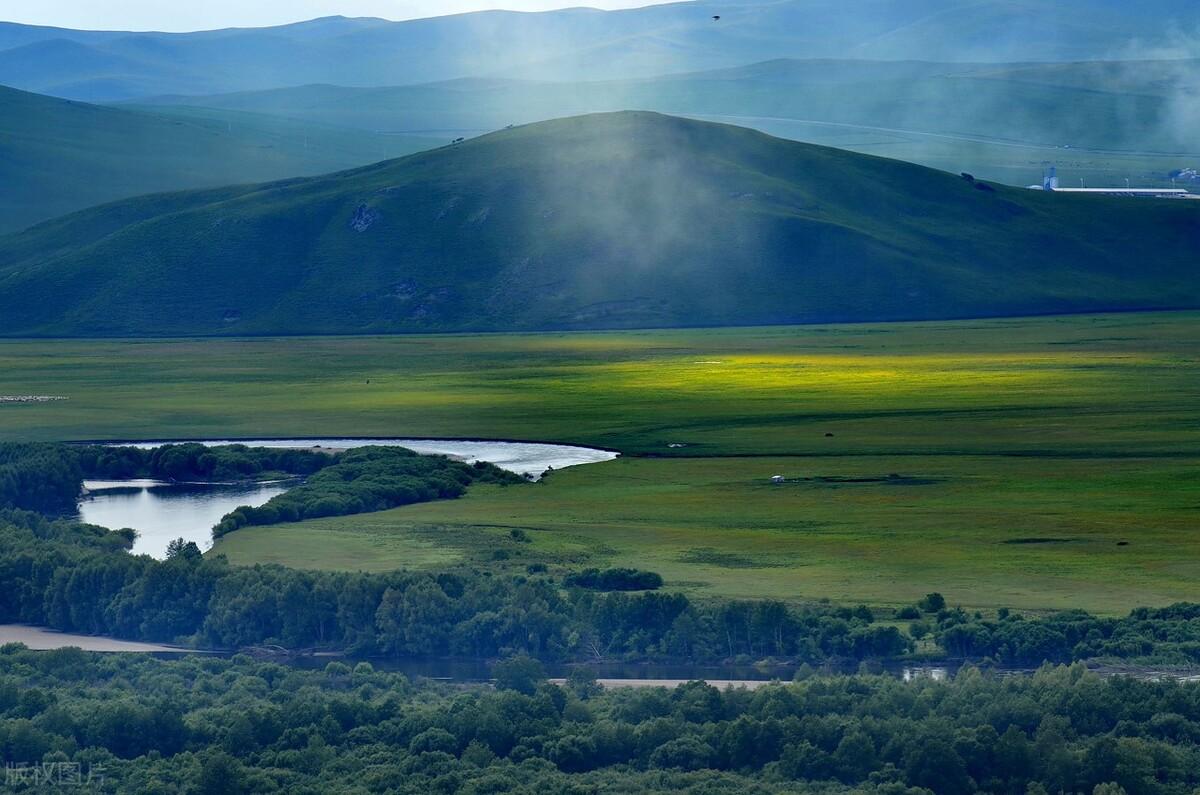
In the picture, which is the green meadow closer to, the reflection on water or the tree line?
the tree line

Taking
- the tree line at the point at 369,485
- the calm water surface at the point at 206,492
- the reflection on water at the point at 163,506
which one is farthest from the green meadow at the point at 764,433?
the reflection on water at the point at 163,506

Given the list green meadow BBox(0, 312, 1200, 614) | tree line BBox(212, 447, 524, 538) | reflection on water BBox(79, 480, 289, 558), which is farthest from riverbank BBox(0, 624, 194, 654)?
tree line BBox(212, 447, 524, 538)

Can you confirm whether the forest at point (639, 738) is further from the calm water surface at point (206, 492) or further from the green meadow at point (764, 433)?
the calm water surface at point (206, 492)

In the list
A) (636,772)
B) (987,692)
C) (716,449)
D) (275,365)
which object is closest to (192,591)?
(636,772)

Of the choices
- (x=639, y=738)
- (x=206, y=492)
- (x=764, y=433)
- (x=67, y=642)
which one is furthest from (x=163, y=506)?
(x=639, y=738)

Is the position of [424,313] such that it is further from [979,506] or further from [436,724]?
[436,724]
